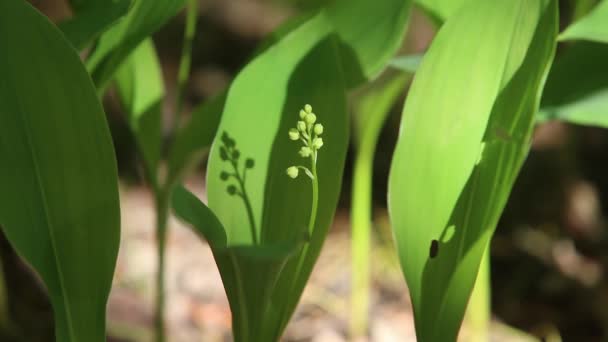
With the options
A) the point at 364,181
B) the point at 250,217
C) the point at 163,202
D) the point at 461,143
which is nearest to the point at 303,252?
the point at 250,217

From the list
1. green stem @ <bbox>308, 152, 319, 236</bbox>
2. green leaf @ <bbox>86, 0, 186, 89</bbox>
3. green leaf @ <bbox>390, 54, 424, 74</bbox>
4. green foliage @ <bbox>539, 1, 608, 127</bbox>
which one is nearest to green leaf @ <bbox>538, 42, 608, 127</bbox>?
green foliage @ <bbox>539, 1, 608, 127</bbox>

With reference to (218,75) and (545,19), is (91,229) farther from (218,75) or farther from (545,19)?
(218,75)

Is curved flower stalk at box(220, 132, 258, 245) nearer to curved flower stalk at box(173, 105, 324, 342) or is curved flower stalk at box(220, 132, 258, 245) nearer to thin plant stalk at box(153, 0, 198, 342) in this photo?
curved flower stalk at box(173, 105, 324, 342)

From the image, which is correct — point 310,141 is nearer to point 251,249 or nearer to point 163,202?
point 251,249

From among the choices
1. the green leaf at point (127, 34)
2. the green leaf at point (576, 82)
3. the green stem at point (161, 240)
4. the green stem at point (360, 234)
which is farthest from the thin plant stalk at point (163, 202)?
the green leaf at point (576, 82)

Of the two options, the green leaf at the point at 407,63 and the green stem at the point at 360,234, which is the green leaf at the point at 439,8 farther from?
the green stem at the point at 360,234

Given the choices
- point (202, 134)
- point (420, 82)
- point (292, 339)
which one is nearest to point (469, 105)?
point (420, 82)
